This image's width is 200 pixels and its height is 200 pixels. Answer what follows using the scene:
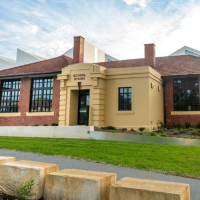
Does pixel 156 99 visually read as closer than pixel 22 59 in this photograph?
Yes

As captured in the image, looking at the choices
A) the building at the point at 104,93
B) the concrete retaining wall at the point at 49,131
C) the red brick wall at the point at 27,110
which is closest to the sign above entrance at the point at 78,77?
the building at the point at 104,93

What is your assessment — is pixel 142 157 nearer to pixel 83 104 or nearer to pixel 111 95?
pixel 111 95

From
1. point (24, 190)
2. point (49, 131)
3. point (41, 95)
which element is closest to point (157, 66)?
point (41, 95)

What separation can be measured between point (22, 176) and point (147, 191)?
2.22 metres

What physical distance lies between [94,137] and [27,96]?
31.7ft

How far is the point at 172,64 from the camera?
65.9ft

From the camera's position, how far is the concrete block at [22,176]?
388cm

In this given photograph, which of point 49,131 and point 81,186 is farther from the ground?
point 49,131

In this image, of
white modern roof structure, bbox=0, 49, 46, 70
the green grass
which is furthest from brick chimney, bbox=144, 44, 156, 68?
white modern roof structure, bbox=0, 49, 46, 70

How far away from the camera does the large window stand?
699 inches

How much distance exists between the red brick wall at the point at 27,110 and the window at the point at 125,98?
5.78 meters

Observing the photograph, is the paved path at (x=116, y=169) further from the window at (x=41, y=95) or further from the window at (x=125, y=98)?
the window at (x=41, y=95)

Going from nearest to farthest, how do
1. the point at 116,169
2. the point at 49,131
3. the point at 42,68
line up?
the point at 116,169, the point at 49,131, the point at 42,68

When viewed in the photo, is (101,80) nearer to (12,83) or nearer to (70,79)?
Result: (70,79)
